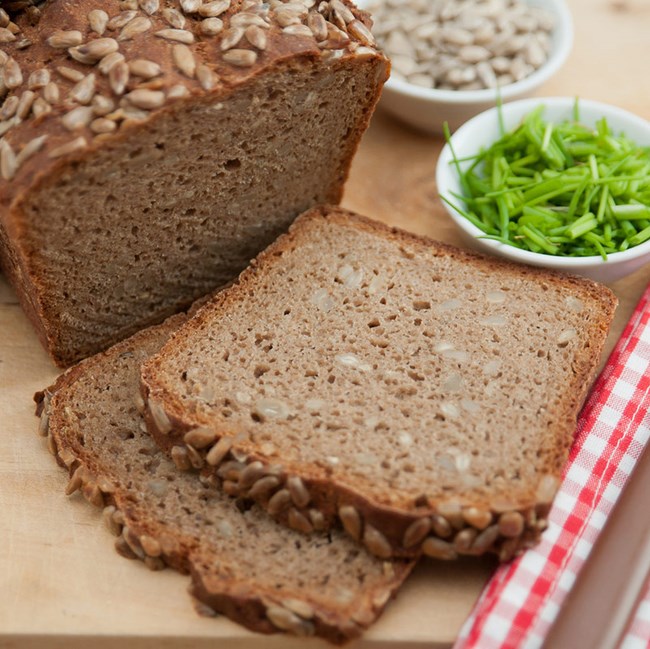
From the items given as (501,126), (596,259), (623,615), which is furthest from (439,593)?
(501,126)

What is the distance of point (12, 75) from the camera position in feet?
9.77

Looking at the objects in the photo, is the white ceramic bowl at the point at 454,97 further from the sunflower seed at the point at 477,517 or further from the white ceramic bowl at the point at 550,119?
the sunflower seed at the point at 477,517

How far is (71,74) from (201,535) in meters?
1.47

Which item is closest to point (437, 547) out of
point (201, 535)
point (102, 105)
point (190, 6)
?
point (201, 535)

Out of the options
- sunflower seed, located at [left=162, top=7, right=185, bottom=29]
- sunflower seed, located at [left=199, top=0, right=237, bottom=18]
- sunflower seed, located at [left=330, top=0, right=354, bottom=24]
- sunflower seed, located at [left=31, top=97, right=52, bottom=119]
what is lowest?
sunflower seed, located at [left=31, top=97, right=52, bottom=119]

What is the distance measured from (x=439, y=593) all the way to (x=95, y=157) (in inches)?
65.5

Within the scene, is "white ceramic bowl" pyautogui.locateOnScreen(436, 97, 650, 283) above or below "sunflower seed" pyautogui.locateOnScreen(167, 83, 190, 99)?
below

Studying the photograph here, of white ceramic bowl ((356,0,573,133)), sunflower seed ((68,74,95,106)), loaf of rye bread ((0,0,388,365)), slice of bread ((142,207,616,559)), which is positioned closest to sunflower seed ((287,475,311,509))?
slice of bread ((142,207,616,559))

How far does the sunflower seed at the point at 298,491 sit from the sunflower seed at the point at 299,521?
0.10 feet

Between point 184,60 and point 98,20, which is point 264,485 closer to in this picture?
point 184,60

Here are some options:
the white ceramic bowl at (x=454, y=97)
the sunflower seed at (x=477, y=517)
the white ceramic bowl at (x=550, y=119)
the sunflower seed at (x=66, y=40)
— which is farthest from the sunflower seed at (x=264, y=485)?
the white ceramic bowl at (x=454, y=97)

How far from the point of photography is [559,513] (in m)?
2.78

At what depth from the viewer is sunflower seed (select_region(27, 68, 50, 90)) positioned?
2930mm

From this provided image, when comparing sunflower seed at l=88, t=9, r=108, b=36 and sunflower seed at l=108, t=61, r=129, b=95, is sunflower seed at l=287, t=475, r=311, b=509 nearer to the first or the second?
sunflower seed at l=108, t=61, r=129, b=95
